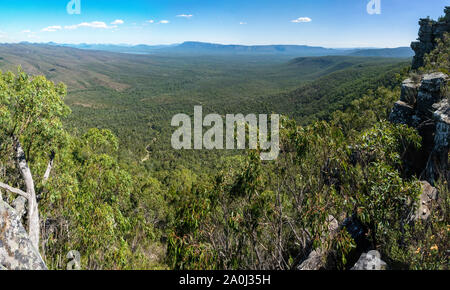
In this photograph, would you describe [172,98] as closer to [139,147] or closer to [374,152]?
[139,147]

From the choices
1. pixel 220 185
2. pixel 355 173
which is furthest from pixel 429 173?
pixel 220 185

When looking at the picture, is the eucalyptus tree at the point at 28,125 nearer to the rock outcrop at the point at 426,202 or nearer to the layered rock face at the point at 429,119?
the rock outcrop at the point at 426,202

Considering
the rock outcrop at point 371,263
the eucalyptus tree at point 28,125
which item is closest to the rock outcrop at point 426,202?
the rock outcrop at point 371,263

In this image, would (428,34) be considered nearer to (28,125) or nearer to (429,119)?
(429,119)

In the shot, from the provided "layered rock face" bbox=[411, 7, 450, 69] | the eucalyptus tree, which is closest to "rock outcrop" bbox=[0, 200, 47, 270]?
the eucalyptus tree

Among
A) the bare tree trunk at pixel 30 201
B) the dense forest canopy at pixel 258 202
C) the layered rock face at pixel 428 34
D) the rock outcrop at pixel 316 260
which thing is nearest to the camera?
the dense forest canopy at pixel 258 202
